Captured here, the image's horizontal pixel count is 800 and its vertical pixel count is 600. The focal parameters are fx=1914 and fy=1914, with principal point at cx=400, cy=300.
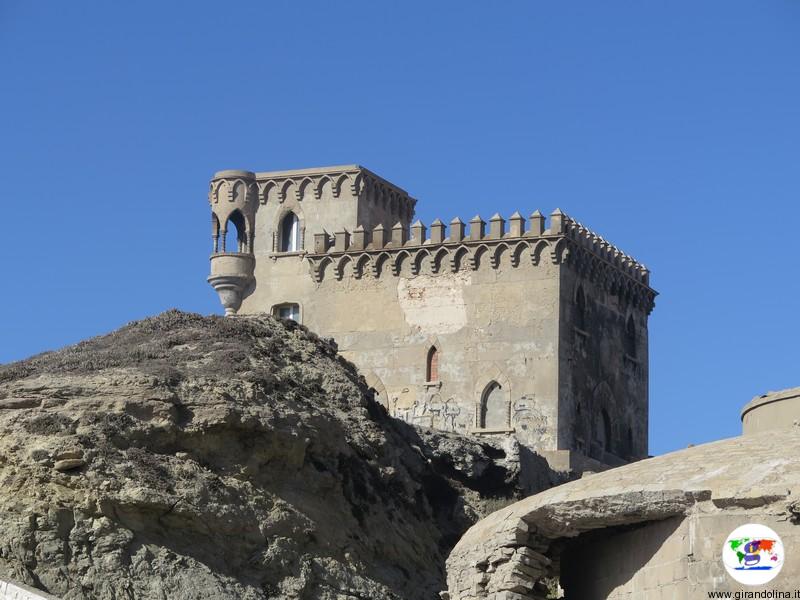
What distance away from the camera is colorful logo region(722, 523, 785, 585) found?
56.1 ft

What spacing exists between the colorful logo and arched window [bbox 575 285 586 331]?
1250 inches

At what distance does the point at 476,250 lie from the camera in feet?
162

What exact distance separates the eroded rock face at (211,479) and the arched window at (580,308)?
50.2ft

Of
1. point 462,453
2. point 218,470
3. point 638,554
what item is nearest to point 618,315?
point 462,453

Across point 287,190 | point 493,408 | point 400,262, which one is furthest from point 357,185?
point 493,408

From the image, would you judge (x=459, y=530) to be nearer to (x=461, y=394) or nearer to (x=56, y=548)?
(x=56, y=548)

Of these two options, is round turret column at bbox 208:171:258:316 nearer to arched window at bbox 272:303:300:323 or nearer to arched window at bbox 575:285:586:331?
arched window at bbox 272:303:300:323

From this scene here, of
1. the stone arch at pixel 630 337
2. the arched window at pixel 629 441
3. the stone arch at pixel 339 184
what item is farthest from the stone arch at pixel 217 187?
the arched window at pixel 629 441

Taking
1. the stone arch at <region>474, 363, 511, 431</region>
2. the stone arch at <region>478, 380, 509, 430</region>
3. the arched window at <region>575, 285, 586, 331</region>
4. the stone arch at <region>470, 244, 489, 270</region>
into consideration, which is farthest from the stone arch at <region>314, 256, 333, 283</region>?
the arched window at <region>575, 285, 586, 331</region>

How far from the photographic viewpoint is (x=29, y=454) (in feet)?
89.1

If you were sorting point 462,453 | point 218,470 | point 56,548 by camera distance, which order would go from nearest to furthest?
1. point 56,548
2. point 218,470
3. point 462,453

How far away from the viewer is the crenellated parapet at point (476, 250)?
160 ft

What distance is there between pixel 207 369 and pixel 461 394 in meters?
17.6

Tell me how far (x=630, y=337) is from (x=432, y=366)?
21.0 feet
